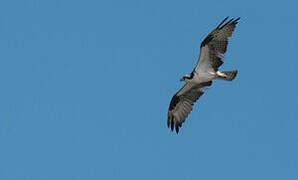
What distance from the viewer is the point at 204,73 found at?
20.4 meters

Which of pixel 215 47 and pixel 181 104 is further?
pixel 181 104

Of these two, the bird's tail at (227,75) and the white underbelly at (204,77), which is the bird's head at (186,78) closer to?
the white underbelly at (204,77)

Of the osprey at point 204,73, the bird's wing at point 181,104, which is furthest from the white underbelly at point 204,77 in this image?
the bird's wing at point 181,104

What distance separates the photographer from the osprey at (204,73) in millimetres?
19594

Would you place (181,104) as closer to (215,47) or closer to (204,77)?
(204,77)

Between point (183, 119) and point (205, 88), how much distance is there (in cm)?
138

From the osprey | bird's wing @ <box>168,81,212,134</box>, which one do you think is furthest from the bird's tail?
bird's wing @ <box>168,81,212,134</box>

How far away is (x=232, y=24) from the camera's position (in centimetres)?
1947

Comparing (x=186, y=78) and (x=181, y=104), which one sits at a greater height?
(x=181, y=104)

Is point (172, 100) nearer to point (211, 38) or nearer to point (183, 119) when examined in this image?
point (183, 119)

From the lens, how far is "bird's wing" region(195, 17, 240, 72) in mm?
19516

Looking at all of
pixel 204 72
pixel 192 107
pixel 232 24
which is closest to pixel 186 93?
pixel 192 107

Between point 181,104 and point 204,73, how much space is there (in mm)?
2366

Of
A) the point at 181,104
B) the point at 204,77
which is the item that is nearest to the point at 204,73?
the point at 204,77
